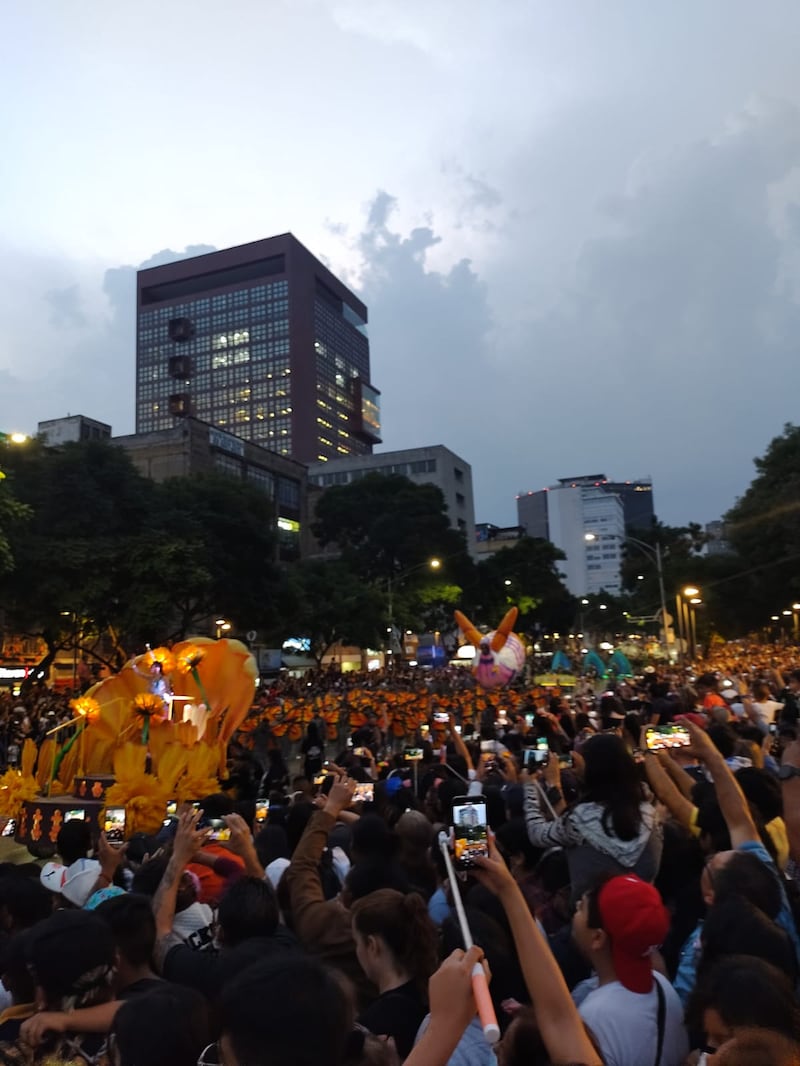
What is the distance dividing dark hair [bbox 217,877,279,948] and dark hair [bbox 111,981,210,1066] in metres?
1.18

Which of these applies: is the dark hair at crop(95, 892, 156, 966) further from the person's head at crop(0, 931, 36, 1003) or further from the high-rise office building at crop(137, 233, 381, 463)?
the high-rise office building at crop(137, 233, 381, 463)

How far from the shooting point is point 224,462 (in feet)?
201

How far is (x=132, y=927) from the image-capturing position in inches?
131

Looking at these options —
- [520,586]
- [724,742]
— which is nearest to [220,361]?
[520,586]

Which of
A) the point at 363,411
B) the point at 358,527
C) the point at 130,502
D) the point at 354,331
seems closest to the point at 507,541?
the point at 363,411

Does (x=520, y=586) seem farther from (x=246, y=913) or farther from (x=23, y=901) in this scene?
(x=246, y=913)

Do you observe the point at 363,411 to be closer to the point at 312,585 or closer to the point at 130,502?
the point at 312,585

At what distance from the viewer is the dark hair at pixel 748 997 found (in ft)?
7.00

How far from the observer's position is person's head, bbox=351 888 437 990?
2.97m

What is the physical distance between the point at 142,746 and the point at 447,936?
8856mm

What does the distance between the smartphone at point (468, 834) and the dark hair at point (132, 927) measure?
137 centimetres

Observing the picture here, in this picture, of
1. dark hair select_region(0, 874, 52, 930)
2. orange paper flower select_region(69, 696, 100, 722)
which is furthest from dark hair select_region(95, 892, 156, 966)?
orange paper flower select_region(69, 696, 100, 722)

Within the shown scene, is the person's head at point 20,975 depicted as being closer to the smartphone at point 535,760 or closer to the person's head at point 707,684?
the smartphone at point 535,760

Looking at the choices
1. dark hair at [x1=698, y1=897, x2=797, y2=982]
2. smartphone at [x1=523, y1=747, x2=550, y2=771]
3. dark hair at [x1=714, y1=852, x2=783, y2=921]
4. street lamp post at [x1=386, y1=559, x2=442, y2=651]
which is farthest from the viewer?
street lamp post at [x1=386, y1=559, x2=442, y2=651]
